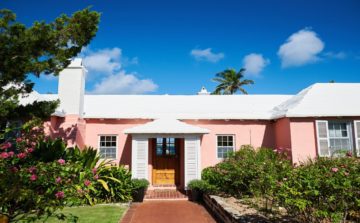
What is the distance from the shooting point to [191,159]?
40.6ft

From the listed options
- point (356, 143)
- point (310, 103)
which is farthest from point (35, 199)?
point (356, 143)

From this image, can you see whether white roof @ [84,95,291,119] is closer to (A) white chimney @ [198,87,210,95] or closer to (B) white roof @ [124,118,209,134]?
(B) white roof @ [124,118,209,134]

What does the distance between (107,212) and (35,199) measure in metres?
5.04

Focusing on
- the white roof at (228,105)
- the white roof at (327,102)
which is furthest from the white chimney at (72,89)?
the white roof at (327,102)

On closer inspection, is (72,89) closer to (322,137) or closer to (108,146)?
(108,146)

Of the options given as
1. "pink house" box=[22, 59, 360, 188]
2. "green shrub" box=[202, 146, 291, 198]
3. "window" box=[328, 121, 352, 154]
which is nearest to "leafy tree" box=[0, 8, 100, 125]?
"pink house" box=[22, 59, 360, 188]

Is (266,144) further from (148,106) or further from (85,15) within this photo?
(85,15)

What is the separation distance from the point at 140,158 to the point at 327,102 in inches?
389

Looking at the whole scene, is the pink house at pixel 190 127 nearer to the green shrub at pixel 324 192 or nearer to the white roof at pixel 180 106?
the white roof at pixel 180 106

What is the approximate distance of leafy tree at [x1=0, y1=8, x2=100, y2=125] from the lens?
8.05 metres

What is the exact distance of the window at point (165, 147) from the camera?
13805 mm

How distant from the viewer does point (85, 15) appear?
891cm

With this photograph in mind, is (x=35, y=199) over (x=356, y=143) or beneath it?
beneath

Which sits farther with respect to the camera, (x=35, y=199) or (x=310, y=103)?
(x=310, y=103)
